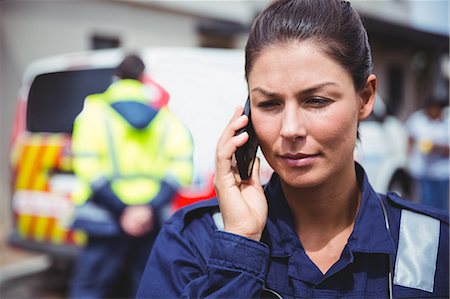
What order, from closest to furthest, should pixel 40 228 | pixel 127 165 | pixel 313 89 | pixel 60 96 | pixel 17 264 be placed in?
pixel 313 89, pixel 127 165, pixel 40 228, pixel 60 96, pixel 17 264

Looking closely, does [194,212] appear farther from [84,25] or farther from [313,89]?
[84,25]

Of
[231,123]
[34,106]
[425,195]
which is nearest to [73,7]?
[34,106]

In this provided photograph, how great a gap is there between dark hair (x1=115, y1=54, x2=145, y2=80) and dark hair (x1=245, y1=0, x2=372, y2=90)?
2066mm

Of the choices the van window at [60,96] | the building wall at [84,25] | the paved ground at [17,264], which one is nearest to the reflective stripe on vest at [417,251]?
the van window at [60,96]

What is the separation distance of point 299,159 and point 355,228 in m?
0.22

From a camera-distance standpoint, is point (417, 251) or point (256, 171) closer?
point (417, 251)

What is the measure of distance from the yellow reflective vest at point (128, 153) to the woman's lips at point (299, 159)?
1.83 m

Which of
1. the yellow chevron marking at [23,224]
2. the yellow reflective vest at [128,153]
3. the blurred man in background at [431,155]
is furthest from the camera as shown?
the blurred man in background at [431,155]

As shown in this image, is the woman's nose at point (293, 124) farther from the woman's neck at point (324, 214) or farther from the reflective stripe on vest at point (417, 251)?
the reflective stripe on vest at point (417, 251)

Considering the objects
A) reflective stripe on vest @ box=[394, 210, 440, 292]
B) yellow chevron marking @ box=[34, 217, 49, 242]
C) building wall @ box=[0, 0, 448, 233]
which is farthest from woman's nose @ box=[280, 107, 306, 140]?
building wall @ box=[0, 0, 448, 233]

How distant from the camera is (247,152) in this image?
1.38m

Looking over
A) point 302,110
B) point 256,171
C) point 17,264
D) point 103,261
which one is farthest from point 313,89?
point 17,264

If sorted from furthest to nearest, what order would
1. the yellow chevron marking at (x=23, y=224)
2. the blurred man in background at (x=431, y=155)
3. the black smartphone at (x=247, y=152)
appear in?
the blurred man in background at (x=431, y=155), the yellow chevron marking at (x=23, y=224), the black smartphone at (x=247, y=152)

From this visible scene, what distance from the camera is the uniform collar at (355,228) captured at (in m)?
1.31
